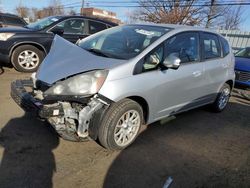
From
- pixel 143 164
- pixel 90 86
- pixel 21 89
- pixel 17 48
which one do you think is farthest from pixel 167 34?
pixel 17 48

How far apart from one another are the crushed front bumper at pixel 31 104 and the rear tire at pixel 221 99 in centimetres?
353

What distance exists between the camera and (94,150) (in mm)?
3668

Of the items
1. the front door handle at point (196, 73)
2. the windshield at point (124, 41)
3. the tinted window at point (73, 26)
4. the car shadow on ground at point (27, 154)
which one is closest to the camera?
the car shadow on ground at point (27, 154)

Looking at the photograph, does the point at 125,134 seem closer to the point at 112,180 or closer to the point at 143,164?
the point at 143,164

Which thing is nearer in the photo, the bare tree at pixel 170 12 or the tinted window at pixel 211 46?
the tinted window at pixel 211 46

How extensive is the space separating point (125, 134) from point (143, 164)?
1.61 feet

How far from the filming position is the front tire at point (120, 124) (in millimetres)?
3393

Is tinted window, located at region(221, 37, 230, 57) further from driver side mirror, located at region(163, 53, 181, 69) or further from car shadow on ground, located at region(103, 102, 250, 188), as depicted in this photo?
driver side mirror, located at region(163, 53, 181, 69)

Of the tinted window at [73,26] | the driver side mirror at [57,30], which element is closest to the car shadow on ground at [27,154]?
the driver side mirror at [57,30]

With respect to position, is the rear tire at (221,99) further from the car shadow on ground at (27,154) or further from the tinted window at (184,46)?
the car shadow on ground at (27,154)

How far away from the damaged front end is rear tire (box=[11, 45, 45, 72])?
3.96m

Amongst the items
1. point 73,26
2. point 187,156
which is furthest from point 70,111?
point 73,26

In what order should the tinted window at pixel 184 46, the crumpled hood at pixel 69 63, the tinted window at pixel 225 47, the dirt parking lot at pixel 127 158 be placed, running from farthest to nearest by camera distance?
the tinted window at pixel 225 47 → the tinted window at pixel 184 46 → the crumpled hood at pixel 69 63 → the dirt parking lot at pixel 127 158

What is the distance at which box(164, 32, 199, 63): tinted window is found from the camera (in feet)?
13.5
